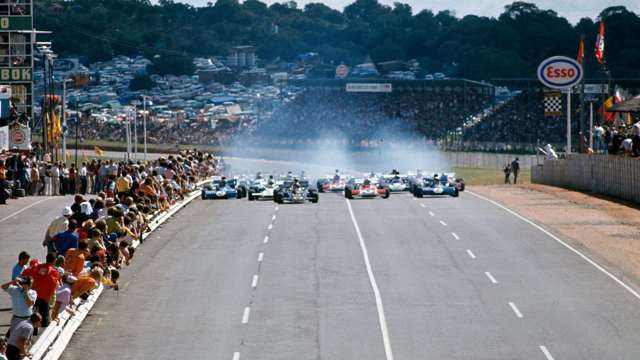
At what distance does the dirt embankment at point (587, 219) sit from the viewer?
3947 centimetres

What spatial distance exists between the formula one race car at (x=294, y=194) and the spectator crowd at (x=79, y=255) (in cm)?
638

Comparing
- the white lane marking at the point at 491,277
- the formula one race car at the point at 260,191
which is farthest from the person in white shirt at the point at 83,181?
the white lane marking at the point at 491,277

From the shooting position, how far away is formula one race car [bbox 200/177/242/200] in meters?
57.0

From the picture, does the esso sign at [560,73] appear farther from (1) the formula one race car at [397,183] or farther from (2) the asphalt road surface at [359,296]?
(2) the asphalt road surface at [359,296]

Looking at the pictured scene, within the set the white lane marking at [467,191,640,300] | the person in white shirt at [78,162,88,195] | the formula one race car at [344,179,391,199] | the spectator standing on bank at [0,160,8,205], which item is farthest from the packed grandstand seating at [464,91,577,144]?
the spectator standing on bank at [0,160,8,205]

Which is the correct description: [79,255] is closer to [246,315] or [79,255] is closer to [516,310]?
[246,315]

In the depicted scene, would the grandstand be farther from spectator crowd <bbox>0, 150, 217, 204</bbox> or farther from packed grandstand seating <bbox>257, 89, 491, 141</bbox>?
spectator crowd <bbox>0, 150, 217, 204</bbox>

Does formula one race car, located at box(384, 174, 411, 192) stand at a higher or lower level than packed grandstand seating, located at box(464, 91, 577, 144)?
lower

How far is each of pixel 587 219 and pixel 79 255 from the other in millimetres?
25592

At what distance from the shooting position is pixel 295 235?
4403cm

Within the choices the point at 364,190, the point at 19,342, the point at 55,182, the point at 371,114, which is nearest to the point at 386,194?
the point at 364,190

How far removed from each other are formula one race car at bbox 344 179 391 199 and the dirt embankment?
444 centimetres

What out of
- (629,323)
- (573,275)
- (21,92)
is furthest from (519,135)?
(629,323)

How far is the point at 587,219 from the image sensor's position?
163 feet
